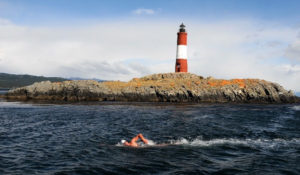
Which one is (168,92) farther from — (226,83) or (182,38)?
(182,38)

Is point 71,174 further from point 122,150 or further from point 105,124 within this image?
point 105,124

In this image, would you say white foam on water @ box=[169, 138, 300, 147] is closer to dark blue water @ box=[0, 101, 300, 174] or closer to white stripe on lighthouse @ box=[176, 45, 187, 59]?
dark blue water @ box=[0, 101, 300, 174]

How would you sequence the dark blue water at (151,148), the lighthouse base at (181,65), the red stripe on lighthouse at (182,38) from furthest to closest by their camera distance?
the lighthouse base at (181,65), the red stripe on lighthouse at (182,38), the dark blue water at (151,148)

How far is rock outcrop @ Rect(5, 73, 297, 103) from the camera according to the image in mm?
52156

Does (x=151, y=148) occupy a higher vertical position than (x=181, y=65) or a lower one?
lower

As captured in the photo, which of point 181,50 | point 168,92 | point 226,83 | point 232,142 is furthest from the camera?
point 181,50

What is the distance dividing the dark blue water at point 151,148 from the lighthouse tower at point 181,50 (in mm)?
39789

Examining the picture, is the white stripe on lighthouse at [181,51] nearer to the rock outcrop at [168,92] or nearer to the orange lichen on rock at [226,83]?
the rock outcrop at [168,92]

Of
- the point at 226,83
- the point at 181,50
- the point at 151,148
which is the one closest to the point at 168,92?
the point at 226,83

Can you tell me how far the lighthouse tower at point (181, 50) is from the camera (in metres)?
64.8

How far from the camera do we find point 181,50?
6469cm

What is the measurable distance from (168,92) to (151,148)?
35486 mm

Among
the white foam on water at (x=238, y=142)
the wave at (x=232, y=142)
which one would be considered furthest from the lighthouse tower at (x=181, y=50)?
the wave at (x=232, y=142)

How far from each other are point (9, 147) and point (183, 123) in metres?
A: 16.1
